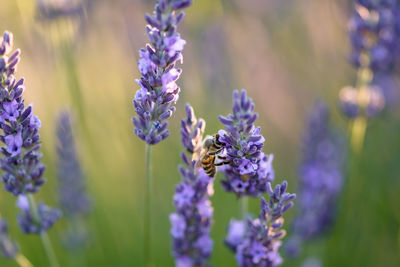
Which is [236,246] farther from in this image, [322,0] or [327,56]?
[322,0]

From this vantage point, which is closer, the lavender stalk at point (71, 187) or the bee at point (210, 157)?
the bee at point (210, 157)

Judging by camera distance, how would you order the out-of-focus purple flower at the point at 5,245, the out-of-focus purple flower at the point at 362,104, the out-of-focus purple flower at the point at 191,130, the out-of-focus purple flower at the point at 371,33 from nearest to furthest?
the out-of-focus purple flower at the point at 191,130 < the out-of-focus purple flower at the point at 5,245 < the out-of-focus purple flower at the point at 371,33 < the out-of-focus purple flower at the point at 362,104

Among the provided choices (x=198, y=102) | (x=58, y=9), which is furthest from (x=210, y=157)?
(x=198, y=102)

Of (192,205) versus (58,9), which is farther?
(58,9)

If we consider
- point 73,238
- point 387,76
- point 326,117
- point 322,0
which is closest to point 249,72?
point 322,0

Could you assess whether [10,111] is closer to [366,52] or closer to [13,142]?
[13,142]

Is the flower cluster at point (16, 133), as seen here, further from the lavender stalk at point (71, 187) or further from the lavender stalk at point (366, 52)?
the lavender stalk at point (366, 52)

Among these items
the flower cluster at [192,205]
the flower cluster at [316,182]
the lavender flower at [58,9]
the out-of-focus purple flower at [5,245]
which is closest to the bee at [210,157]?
the flower cluster at [192,205]
